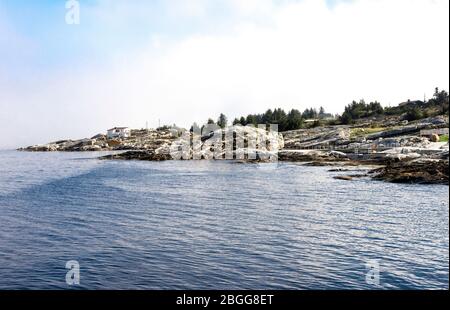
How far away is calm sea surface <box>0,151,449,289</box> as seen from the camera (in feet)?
76.4

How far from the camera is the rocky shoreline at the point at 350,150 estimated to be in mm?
64500

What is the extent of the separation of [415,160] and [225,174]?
28861 millimetres

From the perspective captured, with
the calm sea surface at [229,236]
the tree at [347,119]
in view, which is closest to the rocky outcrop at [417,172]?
the calm sea surface at [229,236]

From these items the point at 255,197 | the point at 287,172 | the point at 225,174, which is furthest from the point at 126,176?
the point at 255,197

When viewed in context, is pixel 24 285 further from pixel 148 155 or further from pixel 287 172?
pixel 148 155

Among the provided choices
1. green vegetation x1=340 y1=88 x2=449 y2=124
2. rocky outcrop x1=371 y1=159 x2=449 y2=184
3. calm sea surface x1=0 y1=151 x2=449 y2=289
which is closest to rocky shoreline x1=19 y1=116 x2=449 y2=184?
rocky outcrop x1=371 y1=159 x2=449 y2=184

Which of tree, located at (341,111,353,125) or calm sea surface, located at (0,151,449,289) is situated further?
tree, located at (341,111,353,125)

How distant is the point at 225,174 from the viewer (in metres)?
76.1

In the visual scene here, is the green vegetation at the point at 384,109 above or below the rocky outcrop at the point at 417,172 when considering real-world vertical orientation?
above

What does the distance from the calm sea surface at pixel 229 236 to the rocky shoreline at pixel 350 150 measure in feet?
33.9

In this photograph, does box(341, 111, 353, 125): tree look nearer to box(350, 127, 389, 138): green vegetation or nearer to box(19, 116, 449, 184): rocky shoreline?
box(19, 116, 449, 184): rocky shoreline

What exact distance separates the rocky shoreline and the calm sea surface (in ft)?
33.9

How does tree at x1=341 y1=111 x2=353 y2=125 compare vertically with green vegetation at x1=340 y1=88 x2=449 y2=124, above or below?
below

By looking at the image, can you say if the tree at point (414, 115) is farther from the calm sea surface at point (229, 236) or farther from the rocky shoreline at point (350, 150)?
the calm sea surface at point (229, 236)
